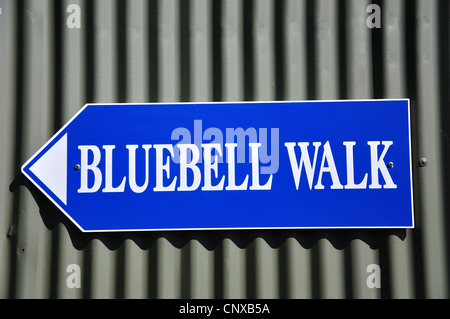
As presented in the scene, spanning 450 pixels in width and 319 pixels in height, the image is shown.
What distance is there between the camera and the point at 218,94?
2.51 meters

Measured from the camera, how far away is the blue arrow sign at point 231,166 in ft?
7.91

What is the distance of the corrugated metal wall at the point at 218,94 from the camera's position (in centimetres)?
244

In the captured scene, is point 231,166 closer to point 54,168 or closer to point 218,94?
point 218,94

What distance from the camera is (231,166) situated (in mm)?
2436

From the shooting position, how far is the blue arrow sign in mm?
2410

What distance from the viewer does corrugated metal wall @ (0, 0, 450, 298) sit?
8.00 ft

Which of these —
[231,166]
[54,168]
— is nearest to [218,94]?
[231,166]

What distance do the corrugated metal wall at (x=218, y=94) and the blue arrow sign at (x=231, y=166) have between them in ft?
0.29

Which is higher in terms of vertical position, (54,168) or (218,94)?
(218,94)

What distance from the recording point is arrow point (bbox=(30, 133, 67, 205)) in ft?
8.06

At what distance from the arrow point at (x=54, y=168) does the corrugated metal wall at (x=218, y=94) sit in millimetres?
99

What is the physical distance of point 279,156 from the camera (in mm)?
2432

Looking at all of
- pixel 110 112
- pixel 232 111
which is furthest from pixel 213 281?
pixel 110 112

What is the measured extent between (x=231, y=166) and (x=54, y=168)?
3.20 ft
